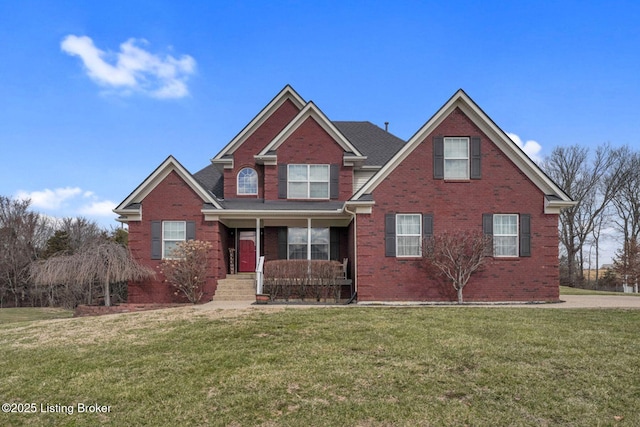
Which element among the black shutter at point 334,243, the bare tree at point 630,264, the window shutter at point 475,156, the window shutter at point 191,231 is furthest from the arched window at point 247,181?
the bare tree at point 630,264

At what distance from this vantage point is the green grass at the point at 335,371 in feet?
17.6

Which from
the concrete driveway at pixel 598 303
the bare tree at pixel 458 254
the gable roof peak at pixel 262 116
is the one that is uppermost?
the gable roof peak at pixel 262 116

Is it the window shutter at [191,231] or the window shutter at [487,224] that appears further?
the window shutter at [191,231]

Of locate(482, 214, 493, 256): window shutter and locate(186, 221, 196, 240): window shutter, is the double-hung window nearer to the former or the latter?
locate(186, 221, 196, 240): window shutter

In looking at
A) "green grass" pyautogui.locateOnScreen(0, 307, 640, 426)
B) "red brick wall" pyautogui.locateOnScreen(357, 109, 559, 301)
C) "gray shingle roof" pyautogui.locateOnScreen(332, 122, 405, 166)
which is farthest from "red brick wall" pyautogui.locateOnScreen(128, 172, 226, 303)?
"gray shingle roof" pyautogui.locateOnScreen(332, 122, 405, 166)

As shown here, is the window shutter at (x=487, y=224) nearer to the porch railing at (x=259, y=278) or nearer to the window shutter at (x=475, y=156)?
the window shutter at (x=475, y=156)

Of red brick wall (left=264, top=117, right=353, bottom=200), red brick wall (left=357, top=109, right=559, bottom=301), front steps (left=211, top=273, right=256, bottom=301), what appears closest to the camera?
red brick wall (left=357, top=109, right=559, bottom=301)

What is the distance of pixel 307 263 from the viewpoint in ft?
52.1

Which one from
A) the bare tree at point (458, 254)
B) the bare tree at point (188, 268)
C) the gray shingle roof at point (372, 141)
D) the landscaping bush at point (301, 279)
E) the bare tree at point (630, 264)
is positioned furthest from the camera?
the bare tree at point (630, 264)

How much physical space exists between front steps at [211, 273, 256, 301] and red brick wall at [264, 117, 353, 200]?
352cm

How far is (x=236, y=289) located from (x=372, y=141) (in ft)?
32.6

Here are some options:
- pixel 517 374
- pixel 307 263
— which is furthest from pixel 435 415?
pixel 307 263

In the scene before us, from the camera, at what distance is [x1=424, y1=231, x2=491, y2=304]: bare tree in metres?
14.8

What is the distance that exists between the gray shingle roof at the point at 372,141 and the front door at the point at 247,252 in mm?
6151
